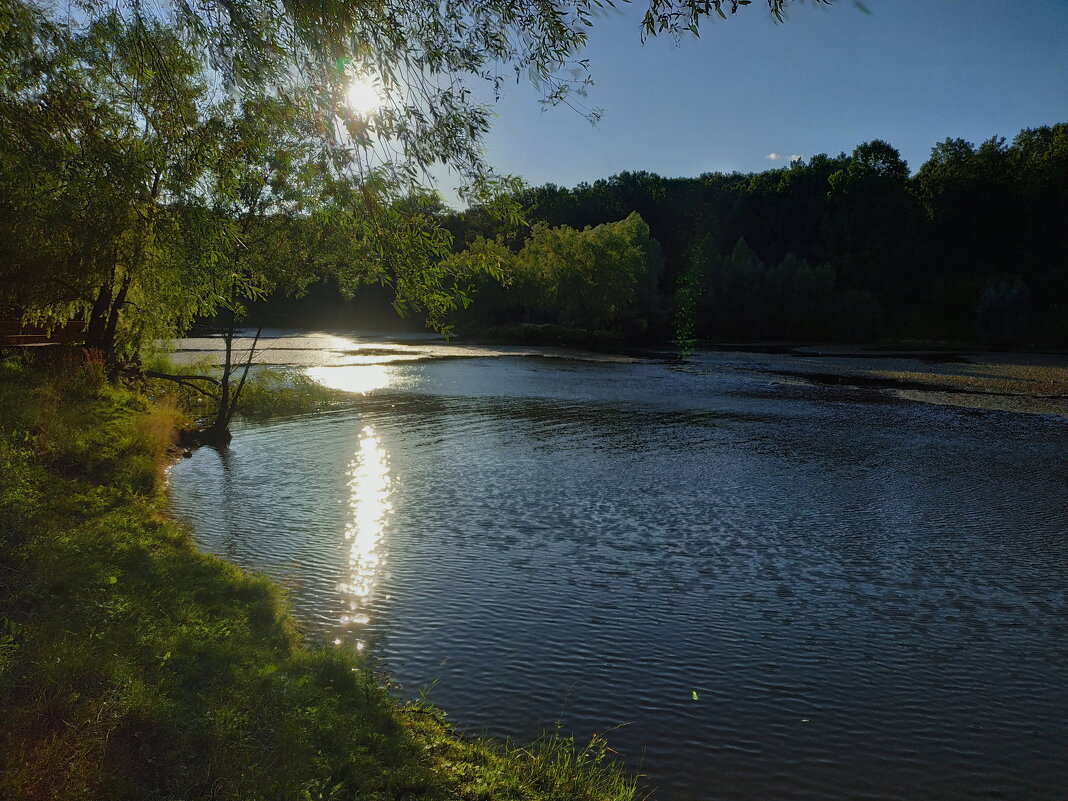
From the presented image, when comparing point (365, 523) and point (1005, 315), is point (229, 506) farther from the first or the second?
point (1005, 315)

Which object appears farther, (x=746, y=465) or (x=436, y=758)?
(x=746, y=465)

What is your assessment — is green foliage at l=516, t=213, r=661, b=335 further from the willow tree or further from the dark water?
the willow tree

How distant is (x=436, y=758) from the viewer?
23.8 feet

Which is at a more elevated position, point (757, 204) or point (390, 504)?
point (757, 204)

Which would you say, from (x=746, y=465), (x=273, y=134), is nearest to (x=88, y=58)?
(x=273, y=134)

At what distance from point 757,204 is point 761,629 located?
15591cm

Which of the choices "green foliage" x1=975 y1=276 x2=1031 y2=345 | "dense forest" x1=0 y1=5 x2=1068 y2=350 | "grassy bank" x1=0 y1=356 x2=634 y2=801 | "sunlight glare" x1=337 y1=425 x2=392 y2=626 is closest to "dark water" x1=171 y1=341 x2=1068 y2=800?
"sunlight glare" x1=337 y1=425 x2=392 y2=626

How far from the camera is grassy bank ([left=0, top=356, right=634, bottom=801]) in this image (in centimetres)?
596

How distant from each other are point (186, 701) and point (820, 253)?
150 metres

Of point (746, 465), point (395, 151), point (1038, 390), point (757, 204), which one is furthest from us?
point (757, 204)

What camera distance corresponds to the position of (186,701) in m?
7.08

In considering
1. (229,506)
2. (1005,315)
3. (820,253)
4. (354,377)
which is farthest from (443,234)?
(820,253)

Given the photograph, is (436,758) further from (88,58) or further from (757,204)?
(757,204)

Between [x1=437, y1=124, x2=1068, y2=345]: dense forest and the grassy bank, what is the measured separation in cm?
8382
